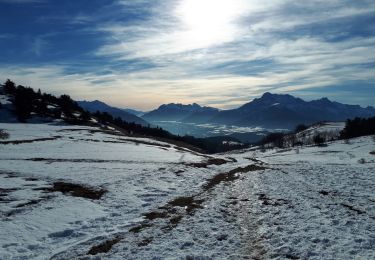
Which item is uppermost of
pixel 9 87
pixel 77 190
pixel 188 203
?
pixel 9 87

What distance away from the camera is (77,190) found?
2852cm

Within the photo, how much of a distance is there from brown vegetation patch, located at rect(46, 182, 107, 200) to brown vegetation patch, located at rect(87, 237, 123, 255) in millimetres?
9733

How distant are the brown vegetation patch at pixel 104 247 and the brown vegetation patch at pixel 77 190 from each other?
31.9 feet

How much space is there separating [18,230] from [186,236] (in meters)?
8.33

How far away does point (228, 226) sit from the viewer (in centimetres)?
1972

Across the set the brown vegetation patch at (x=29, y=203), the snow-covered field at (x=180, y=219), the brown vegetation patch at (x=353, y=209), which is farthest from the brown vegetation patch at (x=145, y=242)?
the brown vegetation patch at (x=353, y=209)

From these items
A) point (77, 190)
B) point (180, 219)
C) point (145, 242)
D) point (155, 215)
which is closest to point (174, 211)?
point (155, 215)

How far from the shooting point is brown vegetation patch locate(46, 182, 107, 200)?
26.8 metres

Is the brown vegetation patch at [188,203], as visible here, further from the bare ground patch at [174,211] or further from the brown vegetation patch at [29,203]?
the brown vegetation patch at [29,203]

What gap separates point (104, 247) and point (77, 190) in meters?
13.6

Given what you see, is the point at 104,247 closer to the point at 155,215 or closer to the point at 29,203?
the point at 155,215

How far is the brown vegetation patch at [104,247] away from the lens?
15.4 metres

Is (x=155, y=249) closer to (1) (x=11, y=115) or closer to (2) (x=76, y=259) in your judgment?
(2) (x=76, y=259)

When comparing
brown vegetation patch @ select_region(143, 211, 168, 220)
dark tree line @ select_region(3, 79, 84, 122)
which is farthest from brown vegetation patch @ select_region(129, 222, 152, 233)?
dark tree line @ select_region(3, 79, 84, 122)
